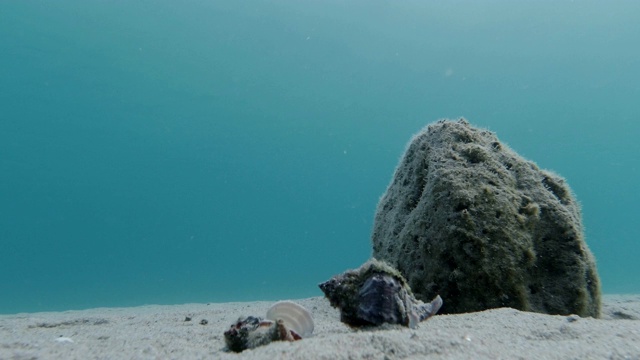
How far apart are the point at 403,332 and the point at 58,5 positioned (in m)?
98.8

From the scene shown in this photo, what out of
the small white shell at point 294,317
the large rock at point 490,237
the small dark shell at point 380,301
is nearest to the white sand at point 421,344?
the small dark shell at point 380,301

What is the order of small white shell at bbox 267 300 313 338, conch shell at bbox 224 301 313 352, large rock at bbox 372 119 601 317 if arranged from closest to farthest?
conch shell at bbox 224 301 313 352 < small white shell at bbox 267 300 313 338 < large rock at bbox 372 119 601 317

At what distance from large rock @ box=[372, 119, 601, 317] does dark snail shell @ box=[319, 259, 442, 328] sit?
1.43 meters

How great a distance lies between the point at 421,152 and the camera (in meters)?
5.79

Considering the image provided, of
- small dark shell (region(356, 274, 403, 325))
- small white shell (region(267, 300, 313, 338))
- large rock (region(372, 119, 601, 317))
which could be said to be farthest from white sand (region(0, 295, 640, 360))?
large rock (region(372, 119, 601, 317))

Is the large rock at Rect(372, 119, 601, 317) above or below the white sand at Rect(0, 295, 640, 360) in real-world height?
above

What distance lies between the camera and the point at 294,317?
3.06 m

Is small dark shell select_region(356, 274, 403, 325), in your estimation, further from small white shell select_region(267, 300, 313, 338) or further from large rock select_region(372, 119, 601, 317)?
large rock select_region(372, 119, 601, 317)

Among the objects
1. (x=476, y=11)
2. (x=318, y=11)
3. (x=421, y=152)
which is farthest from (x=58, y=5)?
(x=421, y=152)

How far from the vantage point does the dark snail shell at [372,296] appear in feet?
10.0

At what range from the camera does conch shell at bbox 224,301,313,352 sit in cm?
271

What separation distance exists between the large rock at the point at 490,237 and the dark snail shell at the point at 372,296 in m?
1.43

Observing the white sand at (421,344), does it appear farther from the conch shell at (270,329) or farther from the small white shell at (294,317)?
the small white shell at (294,317)

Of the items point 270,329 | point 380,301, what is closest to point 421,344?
point 380,301
